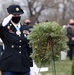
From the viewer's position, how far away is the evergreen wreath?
21.2ft

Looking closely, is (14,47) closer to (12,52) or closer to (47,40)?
(12,52)

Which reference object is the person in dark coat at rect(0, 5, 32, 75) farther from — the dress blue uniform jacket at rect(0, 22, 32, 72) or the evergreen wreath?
the evergreen wreath

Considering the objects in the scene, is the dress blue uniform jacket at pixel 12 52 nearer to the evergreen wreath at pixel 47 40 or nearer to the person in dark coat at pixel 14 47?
the person in dark coat at pixel 14 47

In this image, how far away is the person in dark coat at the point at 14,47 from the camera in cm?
621

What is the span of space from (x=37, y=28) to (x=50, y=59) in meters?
0.55

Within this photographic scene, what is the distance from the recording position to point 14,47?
246 inches

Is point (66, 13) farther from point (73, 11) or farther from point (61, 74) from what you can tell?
point (61, 74)

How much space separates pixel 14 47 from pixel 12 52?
87 mm

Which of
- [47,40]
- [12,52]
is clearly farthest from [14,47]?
[47,40]

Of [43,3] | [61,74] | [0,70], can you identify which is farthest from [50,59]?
[43,3]

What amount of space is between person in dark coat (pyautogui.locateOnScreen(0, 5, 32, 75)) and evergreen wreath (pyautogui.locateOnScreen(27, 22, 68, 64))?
0.19 m

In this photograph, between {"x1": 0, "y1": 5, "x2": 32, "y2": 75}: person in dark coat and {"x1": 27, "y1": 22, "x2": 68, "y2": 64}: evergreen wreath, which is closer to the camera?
{"x1": 0, "y1": 5, "x2": 32, "y2": 75}: person in dark coat

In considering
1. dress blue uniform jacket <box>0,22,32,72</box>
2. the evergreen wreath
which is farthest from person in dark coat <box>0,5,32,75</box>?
the evergreen wreath

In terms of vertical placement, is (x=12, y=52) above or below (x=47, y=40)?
below
